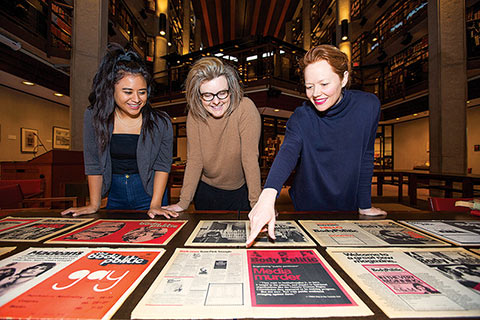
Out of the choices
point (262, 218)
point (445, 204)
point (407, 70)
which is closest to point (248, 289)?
point (262, 218)

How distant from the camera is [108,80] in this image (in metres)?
1.24

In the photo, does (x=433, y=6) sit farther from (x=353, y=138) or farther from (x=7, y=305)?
(x=7, y=305)

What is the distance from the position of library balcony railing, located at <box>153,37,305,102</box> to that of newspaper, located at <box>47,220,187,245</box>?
20.5 feet

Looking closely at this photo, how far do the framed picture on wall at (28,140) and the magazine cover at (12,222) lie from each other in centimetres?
798

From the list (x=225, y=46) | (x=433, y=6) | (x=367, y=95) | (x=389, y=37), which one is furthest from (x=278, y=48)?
(x=367, y=95)

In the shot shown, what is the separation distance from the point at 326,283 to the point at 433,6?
717cm

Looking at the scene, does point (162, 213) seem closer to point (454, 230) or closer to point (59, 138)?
point (454, 230)

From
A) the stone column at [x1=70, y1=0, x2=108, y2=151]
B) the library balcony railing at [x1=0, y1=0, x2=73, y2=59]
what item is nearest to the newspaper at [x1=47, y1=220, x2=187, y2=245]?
the stone column at [x1=70, y1=0, x2=108, y2=151]

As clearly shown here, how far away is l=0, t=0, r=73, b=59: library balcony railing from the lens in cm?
489

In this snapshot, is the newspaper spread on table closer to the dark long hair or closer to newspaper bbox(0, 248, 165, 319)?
newspaper bbox(0, 248, 165, 319)

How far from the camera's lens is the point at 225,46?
30.0ft

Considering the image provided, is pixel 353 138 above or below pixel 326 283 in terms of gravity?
above

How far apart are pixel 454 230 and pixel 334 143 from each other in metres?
Answer: 0.59

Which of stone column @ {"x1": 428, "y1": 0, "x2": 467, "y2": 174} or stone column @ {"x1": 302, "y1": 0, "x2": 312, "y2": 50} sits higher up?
stone column @ {"x1": 302, "y1": 0, "x2": 312, "y2": 50}
